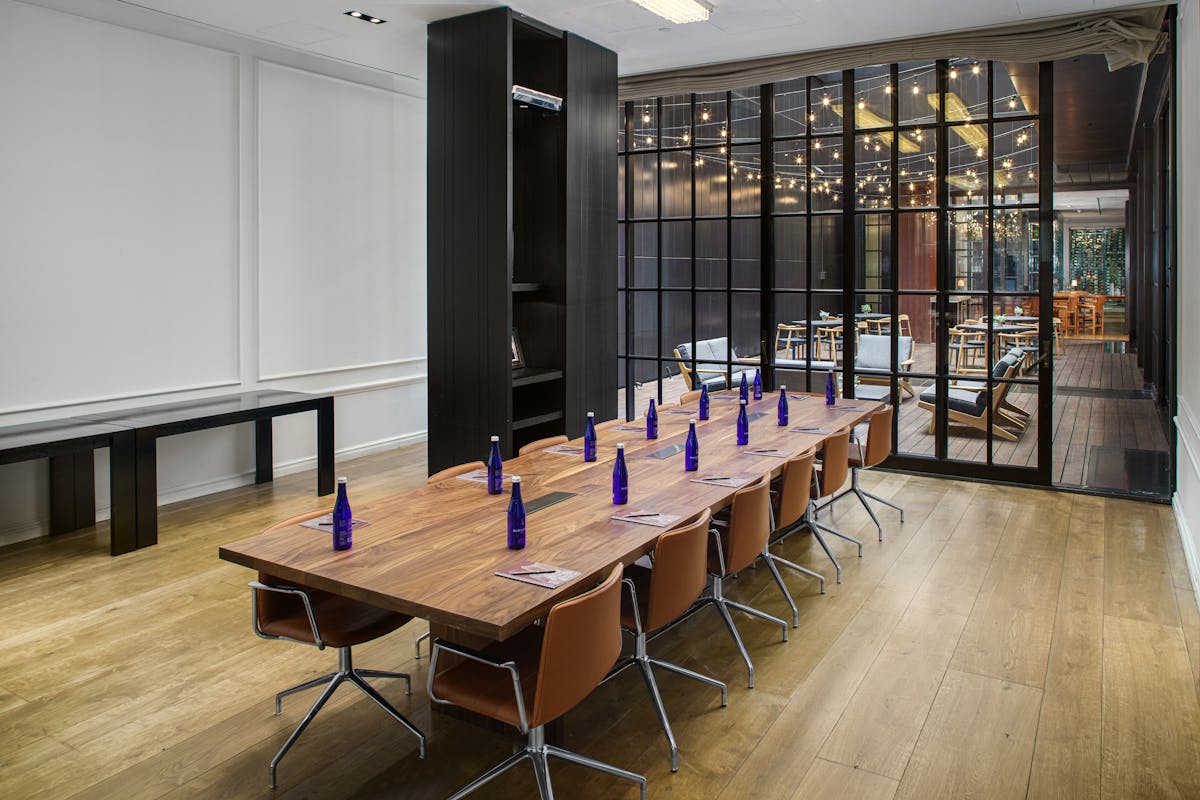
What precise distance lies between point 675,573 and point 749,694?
81 cm

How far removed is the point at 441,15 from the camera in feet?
20.1

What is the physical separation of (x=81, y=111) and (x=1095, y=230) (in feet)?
104

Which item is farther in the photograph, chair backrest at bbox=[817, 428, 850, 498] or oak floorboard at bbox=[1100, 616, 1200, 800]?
chair backrest at bbox=[817, 428, 850, 498]

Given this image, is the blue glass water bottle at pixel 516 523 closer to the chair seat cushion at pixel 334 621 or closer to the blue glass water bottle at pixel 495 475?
the chair seat cushion at pixel 334 621

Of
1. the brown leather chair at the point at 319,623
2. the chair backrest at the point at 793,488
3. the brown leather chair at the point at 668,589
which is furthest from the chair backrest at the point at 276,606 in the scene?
the chair backrest at the point at 793,488

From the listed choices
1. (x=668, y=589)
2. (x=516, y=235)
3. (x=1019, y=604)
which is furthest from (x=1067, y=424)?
(x=668, y=589)

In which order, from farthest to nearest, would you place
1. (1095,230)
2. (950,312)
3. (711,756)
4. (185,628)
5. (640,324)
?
(1095,230) < (640,324) < (950,312) < (185,628) < (711,756)

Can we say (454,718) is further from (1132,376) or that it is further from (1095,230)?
A: (1095,230)

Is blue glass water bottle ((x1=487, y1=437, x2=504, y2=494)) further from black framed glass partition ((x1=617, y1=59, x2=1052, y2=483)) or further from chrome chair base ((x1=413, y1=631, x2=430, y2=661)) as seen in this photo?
black framed glass partition ((x1=617, y1=59, x2=1052, y2=483))

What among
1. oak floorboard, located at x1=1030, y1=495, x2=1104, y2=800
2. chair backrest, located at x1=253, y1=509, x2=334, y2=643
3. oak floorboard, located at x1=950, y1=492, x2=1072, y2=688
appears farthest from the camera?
oak floorboard, located at x1=950, y1=492, x2=1072, y2=688

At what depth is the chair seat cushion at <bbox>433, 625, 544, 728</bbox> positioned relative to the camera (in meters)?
2.53

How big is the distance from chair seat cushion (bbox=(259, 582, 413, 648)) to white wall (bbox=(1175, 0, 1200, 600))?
4070 millimetres

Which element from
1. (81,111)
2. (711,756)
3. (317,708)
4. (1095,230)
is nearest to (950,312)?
(711,756)

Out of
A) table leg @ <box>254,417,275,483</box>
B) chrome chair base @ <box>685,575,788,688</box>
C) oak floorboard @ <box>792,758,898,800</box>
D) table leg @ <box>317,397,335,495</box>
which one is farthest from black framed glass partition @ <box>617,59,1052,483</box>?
oak floorboard @ <box>792,758,898,800</box>
